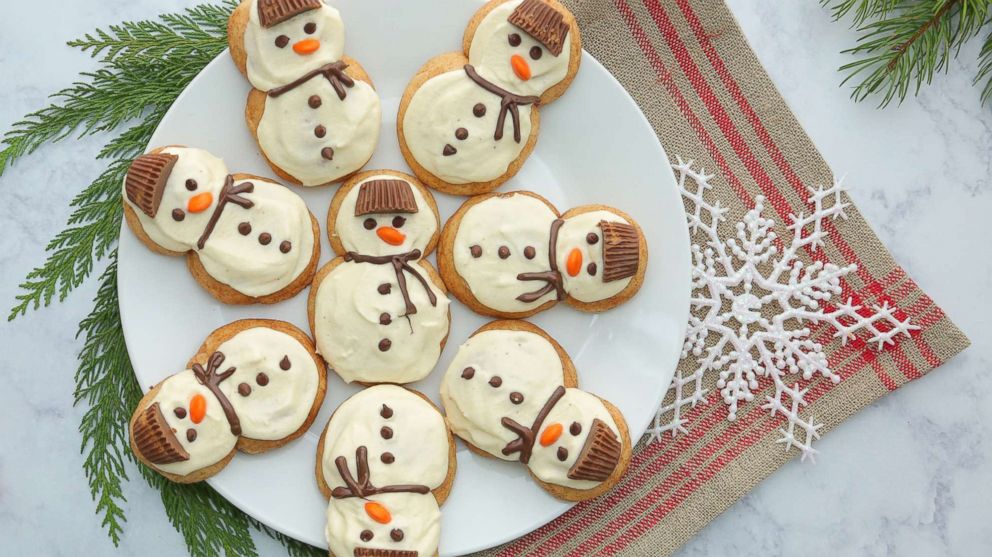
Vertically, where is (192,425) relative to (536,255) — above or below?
above

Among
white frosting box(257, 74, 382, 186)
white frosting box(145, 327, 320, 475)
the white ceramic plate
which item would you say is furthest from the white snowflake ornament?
white frosting box(145, 327, 320, 475)

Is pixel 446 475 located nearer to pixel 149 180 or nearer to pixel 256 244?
pixel 256 244

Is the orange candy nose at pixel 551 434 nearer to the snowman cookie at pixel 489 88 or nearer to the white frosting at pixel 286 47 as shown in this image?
the snowman cookie at pixel 489 88

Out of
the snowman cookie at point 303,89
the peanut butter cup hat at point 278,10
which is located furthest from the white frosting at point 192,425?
the peanut butter cup hat at point 278,10

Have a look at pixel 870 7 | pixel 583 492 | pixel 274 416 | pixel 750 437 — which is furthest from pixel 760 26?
pixel 274 416

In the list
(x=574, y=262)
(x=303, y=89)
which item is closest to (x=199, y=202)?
(x=303, y=89)

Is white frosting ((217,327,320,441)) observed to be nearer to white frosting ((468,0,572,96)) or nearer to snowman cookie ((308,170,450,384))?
snowman cookie ((308,170,450,384))
